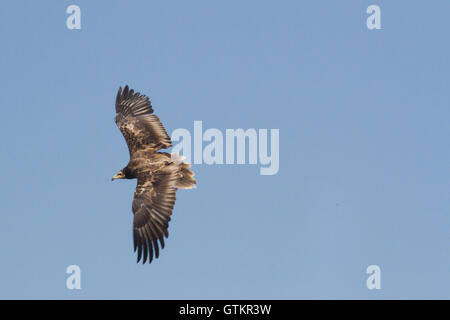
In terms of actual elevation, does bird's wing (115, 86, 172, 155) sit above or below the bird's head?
above

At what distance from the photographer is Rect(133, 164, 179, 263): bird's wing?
798 inches

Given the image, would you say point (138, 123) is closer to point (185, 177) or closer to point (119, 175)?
point (119, 175)

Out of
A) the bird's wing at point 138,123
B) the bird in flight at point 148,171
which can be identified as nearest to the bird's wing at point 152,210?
the bird in flight at point 148,171

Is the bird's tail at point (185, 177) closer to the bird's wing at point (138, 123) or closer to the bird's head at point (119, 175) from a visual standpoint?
the bird's wing at point (138, 123)

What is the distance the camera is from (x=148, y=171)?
2139cm

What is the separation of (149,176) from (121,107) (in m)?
3.04

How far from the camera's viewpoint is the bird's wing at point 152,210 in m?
20.3

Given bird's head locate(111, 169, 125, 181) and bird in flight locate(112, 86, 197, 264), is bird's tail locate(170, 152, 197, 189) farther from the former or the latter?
bird's head locate(111, 169, 125, 181)

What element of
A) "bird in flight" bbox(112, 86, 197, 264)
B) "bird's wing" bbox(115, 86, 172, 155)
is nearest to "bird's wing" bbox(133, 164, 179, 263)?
"bird in flight" bbox(112, 86, 197, 264)

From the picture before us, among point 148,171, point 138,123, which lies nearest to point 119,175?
point 148,171

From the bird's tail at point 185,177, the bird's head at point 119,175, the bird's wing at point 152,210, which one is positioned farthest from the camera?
the bird's tail at point 185,177

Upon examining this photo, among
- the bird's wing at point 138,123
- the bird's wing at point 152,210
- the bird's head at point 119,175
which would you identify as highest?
the bird's wing at point 138,123

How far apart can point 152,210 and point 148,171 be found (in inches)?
53.2
